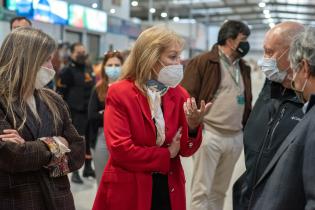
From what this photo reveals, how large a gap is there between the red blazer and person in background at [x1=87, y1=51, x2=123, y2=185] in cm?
164

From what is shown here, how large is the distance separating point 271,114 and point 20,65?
1309 mm

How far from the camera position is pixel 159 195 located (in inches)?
91.5

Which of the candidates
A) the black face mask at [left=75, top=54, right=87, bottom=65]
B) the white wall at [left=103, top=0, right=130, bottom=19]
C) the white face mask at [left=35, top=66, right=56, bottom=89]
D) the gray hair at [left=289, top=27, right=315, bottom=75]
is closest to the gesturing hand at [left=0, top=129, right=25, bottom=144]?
the white face mask at [left=35, top=66, right=56, bottom=89]

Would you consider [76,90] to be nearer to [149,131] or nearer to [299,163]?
[149,131]

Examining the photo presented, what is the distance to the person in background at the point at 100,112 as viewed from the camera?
4031mm

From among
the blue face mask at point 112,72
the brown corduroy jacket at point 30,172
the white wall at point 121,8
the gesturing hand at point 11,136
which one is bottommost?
the brown corduroy jacket at point 30,172

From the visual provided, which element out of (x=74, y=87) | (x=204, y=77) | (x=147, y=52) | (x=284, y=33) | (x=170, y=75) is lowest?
(x=74, y=87)

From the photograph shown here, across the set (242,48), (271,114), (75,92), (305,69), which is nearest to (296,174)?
(305,69)

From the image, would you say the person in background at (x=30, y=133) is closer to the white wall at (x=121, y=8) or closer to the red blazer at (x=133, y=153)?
the red blazer at (x=133, y=153)

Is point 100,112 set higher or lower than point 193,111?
lower

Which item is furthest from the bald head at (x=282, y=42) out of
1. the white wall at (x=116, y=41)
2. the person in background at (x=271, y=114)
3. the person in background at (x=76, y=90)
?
the white wall at (x=116, y=41)

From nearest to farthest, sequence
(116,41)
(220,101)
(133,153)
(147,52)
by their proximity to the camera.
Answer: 1. (133,153)
2. (147,52)
3. (220,101)
4. (116,41)

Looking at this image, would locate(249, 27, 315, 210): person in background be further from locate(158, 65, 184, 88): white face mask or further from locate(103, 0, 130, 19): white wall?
locate(103, 0, 130, 19): white wall

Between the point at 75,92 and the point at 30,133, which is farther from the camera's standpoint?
the point at 75,92
